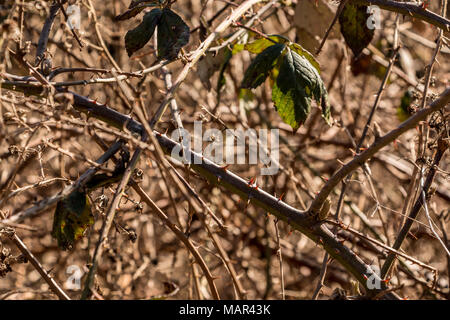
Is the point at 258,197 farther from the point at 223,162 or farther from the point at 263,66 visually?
the point at 223,162

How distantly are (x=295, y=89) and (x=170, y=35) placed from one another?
13.5 inches

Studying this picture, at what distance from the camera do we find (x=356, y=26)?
1.55 metres

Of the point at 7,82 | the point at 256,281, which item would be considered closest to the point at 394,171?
the point at 256,281

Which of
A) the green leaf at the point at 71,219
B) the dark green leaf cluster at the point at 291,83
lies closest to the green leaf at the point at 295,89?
the dark green leaf cluster at the point at 291,83

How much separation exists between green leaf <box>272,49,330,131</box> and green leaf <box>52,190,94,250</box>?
0.54 m

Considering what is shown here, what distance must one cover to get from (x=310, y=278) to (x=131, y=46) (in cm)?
230

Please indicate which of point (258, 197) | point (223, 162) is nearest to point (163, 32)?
point (258, 197)

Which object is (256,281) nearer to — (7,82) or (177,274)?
(177,274)

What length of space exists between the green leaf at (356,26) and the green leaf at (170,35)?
56cm

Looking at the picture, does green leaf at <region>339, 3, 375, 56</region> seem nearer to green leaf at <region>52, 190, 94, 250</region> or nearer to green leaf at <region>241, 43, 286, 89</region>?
green leaf at <region>241, 43, 286, 89</region>

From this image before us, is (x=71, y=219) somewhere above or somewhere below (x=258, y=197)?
below

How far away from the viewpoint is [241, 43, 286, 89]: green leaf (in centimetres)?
133

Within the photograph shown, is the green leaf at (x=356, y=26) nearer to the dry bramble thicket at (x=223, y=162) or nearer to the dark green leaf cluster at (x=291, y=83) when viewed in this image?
the dry bramble thicket at (x=223, y=162)

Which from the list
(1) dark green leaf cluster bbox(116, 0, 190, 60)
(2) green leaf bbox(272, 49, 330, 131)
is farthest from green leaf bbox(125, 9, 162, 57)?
(2) green leaf bbox(272, 49, 330, 131)
